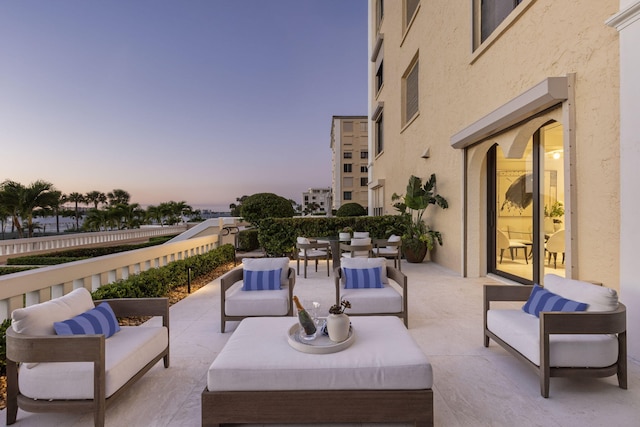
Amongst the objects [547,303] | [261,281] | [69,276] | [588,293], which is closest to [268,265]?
[261,281]

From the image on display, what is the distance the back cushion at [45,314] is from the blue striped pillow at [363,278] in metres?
3.02

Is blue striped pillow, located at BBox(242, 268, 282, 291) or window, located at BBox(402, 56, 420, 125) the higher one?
window, located at BBox(402, 56, 420, 125)

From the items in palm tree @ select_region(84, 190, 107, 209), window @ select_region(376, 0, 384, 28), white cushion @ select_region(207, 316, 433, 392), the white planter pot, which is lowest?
white cushion @ select_region(207, 316, 433, 392)

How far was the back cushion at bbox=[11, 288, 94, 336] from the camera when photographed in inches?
84.3

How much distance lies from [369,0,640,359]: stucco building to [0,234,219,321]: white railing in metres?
6.14

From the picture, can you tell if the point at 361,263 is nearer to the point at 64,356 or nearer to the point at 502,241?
the point at 64,356

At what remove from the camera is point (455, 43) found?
295 inches

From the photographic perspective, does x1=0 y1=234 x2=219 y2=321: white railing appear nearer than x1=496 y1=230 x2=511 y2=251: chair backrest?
Yes

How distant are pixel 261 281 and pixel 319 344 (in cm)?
223

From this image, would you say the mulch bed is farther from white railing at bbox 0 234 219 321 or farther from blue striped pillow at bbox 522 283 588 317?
blue striped pillow at bbox 522 283 588 317

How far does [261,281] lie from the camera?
4.39 meters

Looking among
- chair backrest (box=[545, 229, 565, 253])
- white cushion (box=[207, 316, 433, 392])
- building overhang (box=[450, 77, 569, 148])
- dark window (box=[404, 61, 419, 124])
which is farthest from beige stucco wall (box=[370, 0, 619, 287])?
white cushion (box=[207, 316, 433, 392])

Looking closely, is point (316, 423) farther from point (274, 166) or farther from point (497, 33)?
point (274, 166)

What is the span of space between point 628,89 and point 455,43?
17.0ft
